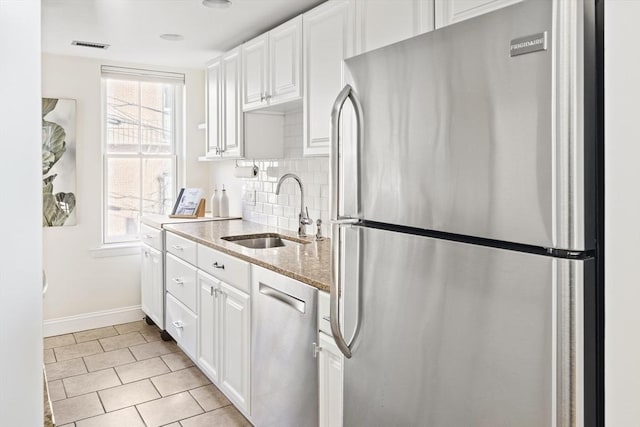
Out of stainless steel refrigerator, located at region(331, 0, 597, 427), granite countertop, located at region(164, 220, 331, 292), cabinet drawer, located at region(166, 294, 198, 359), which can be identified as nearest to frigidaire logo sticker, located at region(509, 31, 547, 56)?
stainless steel refrigerator, located at region(331, 0, 597, 427)

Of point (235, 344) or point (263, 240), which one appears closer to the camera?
point (235, 344)

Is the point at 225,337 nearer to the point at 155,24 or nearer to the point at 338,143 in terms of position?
the point at 338,143

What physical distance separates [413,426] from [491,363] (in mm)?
336

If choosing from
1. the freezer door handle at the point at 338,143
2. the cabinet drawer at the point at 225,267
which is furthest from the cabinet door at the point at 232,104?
the freezer door handle at the point at 338,143

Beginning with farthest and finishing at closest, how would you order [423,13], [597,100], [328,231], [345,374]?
[328,231]
[423,13]
[345,374]
[597,100]

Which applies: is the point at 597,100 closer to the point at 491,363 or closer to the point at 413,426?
the point at 491,363

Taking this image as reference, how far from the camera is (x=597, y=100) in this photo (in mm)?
814

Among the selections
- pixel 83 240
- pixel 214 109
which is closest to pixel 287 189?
pixel 214 109

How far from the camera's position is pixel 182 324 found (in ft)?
10.8

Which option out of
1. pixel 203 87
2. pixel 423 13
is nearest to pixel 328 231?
pixel 423 13
